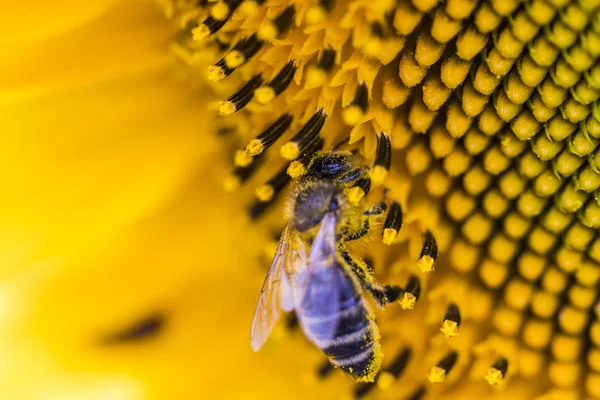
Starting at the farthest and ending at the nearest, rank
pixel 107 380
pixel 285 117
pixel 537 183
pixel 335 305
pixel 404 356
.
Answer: pixel 107 380 → pixel 404 356 → pixel 285 117 → pixel 537 183 → pixel 335 305

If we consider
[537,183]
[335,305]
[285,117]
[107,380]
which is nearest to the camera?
[335,305]

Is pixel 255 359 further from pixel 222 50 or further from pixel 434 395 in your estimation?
pixel 222 50

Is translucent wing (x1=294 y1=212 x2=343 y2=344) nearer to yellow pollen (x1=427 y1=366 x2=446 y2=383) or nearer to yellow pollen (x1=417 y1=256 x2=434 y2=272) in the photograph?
yellow pollen (x1=417 y1=256 x2=434 y2=272)

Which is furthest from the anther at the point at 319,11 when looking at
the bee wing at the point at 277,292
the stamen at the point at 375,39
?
the bee wing at the point at 277,292

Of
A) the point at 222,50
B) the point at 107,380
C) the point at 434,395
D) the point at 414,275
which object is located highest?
the point at 222,50

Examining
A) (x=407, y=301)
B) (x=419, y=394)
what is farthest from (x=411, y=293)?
(x=419, y=394)

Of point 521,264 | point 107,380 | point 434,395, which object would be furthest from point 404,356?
point 107,380
